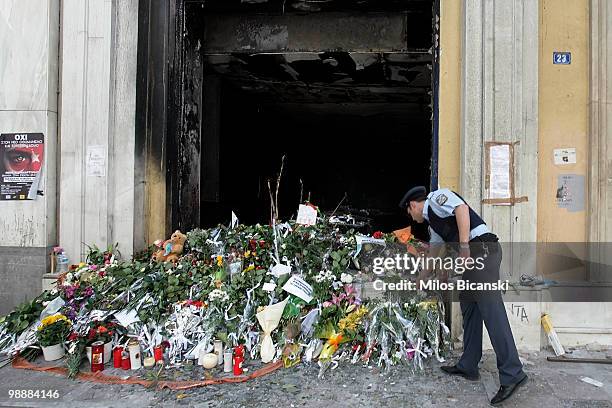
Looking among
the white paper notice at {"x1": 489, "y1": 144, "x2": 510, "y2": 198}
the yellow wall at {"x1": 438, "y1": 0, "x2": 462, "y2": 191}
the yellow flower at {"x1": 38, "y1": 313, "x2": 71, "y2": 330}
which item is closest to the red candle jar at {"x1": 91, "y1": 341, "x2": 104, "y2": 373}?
the yellow flower at {"x1": 38, "y1": 313, "x2": 71, "y2": 330}

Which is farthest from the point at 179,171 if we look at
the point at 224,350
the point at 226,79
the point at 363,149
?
the point at 363,149

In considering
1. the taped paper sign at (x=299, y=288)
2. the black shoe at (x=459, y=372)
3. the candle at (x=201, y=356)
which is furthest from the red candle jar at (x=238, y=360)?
the black shoe at (x=459, y=372)

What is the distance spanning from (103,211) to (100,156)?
2.18ft

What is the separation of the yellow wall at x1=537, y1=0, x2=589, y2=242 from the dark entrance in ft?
3.85

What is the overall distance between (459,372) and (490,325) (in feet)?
2.10

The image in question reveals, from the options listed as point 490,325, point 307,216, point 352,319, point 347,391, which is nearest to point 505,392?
point 490,325

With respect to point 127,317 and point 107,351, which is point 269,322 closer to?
point 127,317

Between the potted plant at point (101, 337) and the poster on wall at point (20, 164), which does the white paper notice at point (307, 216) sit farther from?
the poster on wall at point (20, 164)

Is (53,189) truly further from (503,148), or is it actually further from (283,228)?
(503,148)

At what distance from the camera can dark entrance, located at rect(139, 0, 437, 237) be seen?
19.9 feet

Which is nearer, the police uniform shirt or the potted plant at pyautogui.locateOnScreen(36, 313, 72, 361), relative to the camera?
the police uniform shirt

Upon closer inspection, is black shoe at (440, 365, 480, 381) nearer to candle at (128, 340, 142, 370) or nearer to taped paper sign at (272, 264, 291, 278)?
taped paper sign at (272, 264, 291, 278)

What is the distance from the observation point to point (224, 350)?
4277mm

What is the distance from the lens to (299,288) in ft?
14.8
